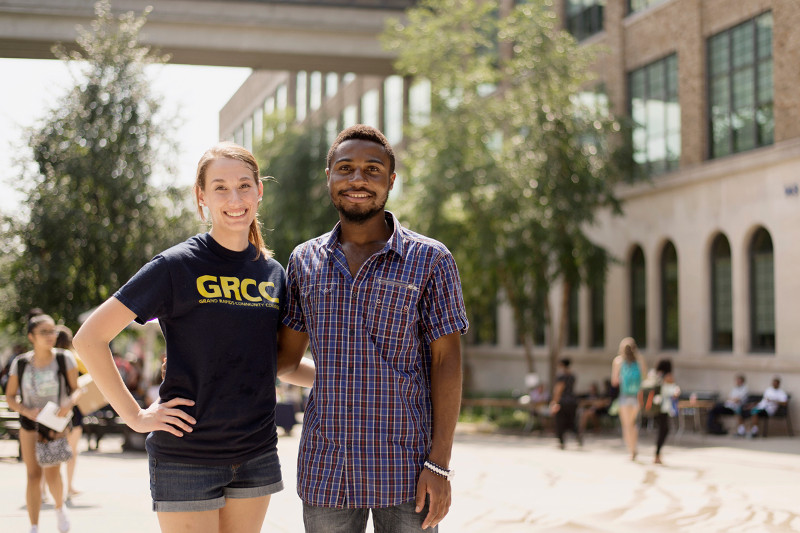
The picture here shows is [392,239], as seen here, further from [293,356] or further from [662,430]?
[662,430]

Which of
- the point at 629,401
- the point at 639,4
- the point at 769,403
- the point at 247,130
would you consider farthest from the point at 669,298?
the point at 247,130

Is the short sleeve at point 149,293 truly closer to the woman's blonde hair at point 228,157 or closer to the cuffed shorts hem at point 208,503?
the woman's blonde hair at point 228,157

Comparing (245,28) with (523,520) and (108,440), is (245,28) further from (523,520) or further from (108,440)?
(523,520)

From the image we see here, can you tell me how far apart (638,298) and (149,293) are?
983 inches

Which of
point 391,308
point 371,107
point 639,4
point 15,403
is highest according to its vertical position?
point 371,107

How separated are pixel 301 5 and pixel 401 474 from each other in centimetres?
2844

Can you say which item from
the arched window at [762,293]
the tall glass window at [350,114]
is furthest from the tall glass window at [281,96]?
the arched window at [762,293]

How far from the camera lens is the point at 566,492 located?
1142 centimetres

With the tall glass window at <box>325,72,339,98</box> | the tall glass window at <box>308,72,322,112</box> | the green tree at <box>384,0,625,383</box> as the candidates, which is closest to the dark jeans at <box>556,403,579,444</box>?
the green tree at <box>384,0,625,383</box>

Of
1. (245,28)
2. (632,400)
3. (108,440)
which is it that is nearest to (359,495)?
(632,400)

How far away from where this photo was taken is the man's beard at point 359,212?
11.1 ft

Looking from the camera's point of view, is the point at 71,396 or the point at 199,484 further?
the point at 71,396

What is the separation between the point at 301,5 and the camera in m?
30.1

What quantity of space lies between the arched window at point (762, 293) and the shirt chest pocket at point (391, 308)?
2035 cm
